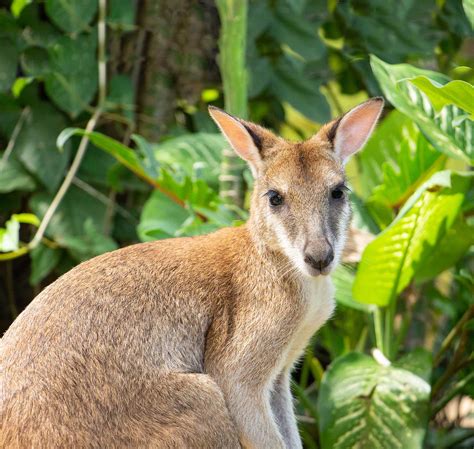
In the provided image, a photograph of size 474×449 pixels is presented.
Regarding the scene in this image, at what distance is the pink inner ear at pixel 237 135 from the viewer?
448 centimetres

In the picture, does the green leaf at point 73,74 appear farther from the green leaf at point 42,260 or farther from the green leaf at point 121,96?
the green leaf at point 42,260

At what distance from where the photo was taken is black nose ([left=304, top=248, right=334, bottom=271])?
4016 millimetres

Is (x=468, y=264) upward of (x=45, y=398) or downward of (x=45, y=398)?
downward

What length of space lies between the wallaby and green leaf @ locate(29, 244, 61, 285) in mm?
2581

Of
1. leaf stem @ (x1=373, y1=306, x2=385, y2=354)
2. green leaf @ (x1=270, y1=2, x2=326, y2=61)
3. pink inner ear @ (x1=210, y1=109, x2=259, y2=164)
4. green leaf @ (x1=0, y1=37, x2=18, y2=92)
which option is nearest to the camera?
pink inner ear @ (x1=210, y1=109, x2=259, y2=164)

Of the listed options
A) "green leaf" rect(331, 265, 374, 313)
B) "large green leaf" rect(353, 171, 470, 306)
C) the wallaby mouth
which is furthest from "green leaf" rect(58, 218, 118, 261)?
the wallaby mouth

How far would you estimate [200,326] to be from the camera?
4.22m

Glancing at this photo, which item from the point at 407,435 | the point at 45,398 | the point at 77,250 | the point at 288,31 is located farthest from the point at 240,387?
the point at 288,31

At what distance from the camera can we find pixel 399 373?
17.7 feet

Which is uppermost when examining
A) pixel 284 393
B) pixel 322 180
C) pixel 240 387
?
pixel 322 180

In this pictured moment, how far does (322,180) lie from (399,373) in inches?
61.1

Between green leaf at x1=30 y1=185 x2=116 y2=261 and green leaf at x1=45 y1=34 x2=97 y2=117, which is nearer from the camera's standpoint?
green leaf at x1=30 y1=185 x2=116 y2=261

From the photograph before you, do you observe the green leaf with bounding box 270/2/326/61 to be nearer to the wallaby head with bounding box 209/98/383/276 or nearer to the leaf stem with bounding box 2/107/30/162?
the leaf stem with bounding box 2/107/30/162

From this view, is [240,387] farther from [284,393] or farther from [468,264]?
[468,264]
